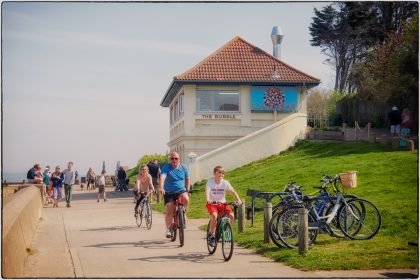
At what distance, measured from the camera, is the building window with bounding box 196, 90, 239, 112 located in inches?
1527

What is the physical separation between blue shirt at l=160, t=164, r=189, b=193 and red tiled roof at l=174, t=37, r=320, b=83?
2392 cm

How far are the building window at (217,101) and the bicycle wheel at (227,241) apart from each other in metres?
27.1

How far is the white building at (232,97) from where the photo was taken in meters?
38.4

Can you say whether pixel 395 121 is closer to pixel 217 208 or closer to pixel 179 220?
pixel 179 220

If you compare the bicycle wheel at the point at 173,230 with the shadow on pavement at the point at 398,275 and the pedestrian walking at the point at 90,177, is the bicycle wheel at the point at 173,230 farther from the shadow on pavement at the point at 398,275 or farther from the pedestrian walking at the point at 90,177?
the pedestrian walking at the point at 90,177

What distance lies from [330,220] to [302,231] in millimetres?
1402

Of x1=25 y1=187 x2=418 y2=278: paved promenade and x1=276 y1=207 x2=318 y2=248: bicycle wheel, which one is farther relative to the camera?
x1=276 y1=207 x2=318 y2=248: bicycle wheel

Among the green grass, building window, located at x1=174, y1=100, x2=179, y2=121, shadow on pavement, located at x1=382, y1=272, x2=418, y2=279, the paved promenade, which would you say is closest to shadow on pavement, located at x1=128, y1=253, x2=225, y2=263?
the paved promenade

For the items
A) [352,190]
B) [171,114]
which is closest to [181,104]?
[171,114]

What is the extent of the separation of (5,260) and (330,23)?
129 feet

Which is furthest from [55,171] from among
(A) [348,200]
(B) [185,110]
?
(A) [348,200]

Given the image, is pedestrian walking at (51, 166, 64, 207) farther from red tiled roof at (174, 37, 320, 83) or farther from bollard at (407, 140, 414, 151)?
bollard at (407, 140, 414, 151)

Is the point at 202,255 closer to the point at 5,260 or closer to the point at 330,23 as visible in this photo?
the point at 5,260

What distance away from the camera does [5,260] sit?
8117 mm
